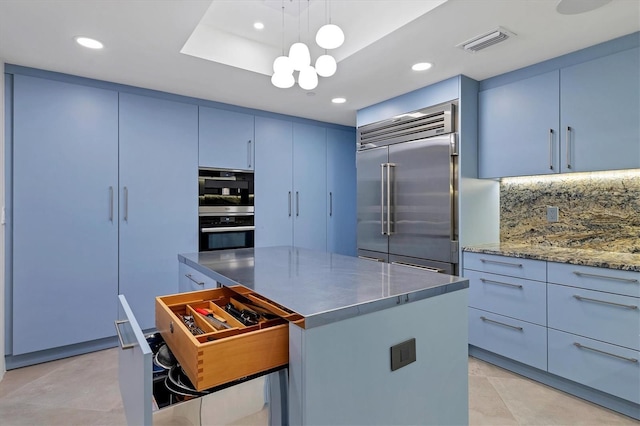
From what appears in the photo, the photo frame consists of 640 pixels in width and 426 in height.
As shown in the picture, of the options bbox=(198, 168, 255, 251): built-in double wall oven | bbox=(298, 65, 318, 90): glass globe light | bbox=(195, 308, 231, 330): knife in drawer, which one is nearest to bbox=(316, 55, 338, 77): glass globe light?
bbox=(298, 65, 318, 90): glass globe light

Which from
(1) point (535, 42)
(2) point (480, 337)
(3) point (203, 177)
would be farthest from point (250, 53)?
(2) point (480, 337)

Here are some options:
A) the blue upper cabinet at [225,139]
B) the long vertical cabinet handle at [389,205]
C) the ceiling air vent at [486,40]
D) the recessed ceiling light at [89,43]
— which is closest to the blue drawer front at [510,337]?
the long vertical cabinet handle at [389,205]

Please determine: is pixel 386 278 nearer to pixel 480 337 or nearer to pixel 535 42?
pixel 480 337

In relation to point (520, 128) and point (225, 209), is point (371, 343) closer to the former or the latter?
point (520, 128)

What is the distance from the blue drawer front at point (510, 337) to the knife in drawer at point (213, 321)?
217 centimetres

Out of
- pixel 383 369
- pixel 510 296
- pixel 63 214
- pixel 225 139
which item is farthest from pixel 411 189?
pixel 63 214

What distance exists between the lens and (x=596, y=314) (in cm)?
209

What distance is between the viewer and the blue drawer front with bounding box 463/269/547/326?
7.75 feet

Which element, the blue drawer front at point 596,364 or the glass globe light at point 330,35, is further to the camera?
the blue drawer front at point 596,364

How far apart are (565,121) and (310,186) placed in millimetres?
2542

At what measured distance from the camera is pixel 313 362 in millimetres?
994

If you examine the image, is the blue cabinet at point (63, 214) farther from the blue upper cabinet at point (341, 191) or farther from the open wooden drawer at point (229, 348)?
the blue upper cabinet at point (341, 191)

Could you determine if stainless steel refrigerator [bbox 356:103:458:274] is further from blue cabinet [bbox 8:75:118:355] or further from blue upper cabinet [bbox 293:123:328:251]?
blue cabinet [bbox 8:75:118:355]

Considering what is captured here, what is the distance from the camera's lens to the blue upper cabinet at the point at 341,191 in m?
4.36
